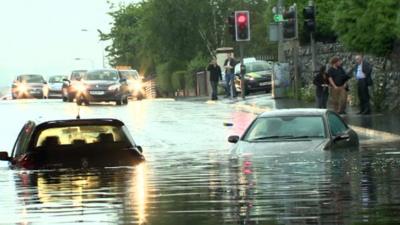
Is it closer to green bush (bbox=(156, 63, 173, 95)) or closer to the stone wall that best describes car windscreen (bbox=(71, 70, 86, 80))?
the stone wall

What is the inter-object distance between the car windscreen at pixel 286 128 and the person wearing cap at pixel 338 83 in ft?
34.5

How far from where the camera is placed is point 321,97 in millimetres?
→ 27344

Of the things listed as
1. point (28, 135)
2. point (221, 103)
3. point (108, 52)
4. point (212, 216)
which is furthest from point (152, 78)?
point (212, 216)

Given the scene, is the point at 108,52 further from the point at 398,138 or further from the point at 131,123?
the point at 398,138

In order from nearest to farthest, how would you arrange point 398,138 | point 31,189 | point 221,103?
point 31,189 < point 398,138 < point 221,103

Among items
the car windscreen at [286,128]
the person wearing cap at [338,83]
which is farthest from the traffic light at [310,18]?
the car windscreen at [286,128]

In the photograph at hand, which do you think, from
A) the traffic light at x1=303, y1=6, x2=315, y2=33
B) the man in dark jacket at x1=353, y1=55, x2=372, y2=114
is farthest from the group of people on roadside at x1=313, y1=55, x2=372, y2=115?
the traffic light at x1=303, y1=6, x2=315, y2=33

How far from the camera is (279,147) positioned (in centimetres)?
1465

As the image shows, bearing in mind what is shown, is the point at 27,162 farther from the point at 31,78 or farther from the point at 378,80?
the point at 31,78

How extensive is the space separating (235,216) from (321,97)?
1998 centimetres

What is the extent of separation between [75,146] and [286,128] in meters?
4.26

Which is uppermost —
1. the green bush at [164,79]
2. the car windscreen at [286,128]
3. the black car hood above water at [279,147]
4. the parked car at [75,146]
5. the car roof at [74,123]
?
the car roof at [74,123]

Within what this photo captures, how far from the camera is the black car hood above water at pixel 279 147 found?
47.6ft

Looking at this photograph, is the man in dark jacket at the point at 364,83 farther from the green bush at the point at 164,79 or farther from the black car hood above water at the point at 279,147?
the green bush at the point at 164,79
